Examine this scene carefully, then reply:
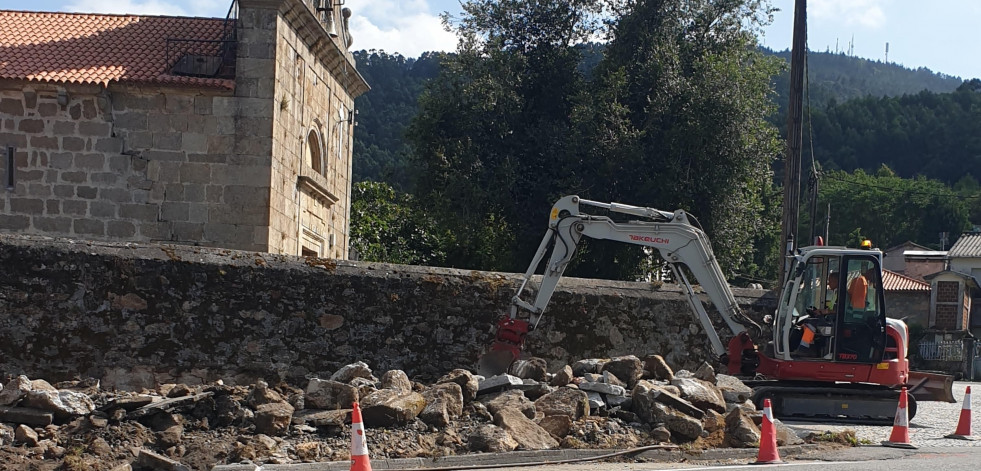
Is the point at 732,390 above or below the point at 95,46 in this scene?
below

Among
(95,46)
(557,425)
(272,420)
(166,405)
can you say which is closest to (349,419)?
(272,420)

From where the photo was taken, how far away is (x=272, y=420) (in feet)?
31.6

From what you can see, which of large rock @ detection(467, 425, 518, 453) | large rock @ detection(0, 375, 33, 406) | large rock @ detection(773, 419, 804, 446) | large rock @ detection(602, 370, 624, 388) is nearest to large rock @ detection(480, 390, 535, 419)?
large rock @ detection(467, 425, 518, 453)

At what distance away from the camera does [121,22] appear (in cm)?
2161

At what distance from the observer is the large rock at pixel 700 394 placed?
38.8 feet

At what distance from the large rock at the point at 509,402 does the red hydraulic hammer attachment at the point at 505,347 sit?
99.7 inches

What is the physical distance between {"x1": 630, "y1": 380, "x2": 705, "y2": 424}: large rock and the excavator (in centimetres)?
335

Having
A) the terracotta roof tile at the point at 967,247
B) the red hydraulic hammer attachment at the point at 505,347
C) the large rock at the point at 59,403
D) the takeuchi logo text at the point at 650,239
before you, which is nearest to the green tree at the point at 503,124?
the takeuchi logo text at the point at 650,239

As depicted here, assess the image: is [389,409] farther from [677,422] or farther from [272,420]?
[677,422]

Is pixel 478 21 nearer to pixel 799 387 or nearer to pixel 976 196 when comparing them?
pixel 799 387

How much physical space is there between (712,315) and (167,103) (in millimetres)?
9789

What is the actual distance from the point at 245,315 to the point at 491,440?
439 cm

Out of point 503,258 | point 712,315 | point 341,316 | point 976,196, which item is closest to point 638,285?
point 712,315

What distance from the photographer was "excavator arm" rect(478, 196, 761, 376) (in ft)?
45.7
